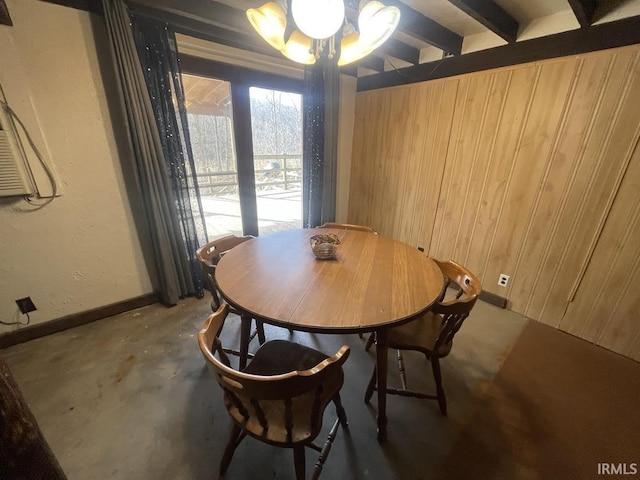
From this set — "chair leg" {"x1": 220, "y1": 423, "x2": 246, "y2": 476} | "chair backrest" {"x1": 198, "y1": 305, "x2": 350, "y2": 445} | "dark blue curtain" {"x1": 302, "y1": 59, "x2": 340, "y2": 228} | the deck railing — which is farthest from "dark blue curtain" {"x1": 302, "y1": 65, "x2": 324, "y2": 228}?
"chair leg" {"x1": 220, "y1": 423, "x2": 246, "y2": 476}

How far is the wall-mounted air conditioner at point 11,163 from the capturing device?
153 cm

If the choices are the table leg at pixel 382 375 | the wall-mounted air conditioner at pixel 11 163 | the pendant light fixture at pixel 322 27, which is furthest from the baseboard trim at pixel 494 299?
the wall-mounted air conditioner at pixel 11 163

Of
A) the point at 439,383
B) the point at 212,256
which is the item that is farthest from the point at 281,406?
the point at 212,256

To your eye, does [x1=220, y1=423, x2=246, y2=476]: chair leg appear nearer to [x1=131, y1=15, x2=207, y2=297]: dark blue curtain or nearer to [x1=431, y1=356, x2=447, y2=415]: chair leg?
[x1=431, y1=356, x2=447, y2=415]: chair leg

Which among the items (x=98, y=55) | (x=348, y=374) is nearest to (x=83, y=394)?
(x=348, y=374)

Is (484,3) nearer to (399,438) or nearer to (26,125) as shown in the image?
(399,438)

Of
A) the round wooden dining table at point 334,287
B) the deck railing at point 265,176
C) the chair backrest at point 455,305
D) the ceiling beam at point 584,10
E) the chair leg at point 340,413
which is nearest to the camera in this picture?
the round wooden dining table at point 334,287

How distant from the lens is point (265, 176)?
2949mm

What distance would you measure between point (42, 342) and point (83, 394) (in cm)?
75

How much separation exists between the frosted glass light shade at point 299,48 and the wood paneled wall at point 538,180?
1735mm

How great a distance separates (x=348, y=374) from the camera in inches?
65.1

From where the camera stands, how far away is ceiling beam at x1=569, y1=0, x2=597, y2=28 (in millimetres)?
1479

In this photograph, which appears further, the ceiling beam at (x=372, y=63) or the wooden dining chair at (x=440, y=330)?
the ceiling beam at (x=372, y=63)

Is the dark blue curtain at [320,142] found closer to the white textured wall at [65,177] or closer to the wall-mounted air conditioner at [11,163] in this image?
the white textured wall at [65,177]
